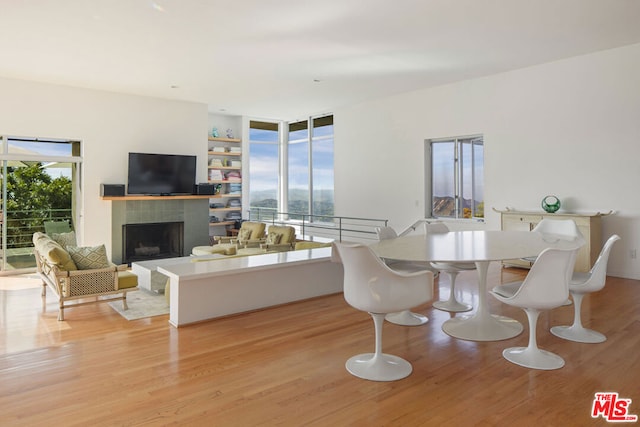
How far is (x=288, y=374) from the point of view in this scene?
9.49 ft

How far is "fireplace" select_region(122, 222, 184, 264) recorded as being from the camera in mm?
8286

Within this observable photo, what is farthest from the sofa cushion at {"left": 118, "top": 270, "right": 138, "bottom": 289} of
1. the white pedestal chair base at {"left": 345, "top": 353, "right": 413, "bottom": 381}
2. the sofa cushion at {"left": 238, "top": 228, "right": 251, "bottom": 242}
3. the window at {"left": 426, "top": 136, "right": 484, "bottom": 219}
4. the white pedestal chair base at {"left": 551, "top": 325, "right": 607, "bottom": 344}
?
the window at {"left": 426, "top": 136, "right": 484, "bottom": 219}

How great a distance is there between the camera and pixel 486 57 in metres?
6.10

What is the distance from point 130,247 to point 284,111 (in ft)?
14.5

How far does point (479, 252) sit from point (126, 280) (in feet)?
12.0

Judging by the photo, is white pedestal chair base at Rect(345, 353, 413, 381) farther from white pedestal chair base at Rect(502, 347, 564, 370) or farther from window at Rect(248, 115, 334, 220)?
window at Rect(248, 115, 334, 220)

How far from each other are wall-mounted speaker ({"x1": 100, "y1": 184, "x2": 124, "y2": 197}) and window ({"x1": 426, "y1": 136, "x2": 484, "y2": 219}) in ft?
18.2

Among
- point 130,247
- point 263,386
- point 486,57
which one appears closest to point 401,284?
point 263,386

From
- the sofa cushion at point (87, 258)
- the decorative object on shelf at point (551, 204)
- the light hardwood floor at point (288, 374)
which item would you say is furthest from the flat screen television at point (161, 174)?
the decorative object on shelf at point (551, 204)

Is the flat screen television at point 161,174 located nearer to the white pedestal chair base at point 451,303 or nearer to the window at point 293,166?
the window at point 293,166

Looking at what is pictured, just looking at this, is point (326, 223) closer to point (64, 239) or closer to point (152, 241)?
point (152, 241)

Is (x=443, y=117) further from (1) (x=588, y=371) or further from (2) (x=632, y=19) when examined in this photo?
(1) (x=588, y=371)

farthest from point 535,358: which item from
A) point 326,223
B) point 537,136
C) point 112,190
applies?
point 326,223

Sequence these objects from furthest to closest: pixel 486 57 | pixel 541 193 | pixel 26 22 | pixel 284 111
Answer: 1. pixel 284 111
2. pixel 541 193
3. pixel 486 57
4. pixel 26 22
